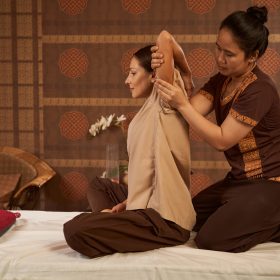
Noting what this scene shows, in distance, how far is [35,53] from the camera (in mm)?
3820

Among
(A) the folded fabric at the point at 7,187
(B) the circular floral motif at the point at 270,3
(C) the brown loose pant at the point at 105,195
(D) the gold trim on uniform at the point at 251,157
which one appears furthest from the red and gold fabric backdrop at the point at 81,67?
(D) the gold trim on uniform at the point at 251,157

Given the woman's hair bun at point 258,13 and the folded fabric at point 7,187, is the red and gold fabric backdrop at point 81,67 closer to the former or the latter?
the folded fabric at point 7,187

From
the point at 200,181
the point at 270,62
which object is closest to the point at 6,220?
the point at 200,181

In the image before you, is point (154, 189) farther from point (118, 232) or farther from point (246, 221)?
point (246, 221)

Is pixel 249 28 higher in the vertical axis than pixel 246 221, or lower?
higher

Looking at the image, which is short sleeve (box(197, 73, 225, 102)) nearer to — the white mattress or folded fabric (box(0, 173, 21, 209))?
the white mattress

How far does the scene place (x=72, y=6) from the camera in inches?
148

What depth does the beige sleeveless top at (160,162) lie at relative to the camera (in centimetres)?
179

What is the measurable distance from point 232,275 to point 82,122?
2498mm

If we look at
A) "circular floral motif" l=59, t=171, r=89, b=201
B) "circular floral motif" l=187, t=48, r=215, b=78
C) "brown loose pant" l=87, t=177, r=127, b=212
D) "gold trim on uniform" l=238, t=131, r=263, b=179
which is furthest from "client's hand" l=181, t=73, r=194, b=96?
"circular floral motif" l=59, t=171, r=89, b=201

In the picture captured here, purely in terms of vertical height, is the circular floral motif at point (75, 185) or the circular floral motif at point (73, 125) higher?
the circular floral motif at point (73, 125)

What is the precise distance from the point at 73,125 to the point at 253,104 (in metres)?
2.32

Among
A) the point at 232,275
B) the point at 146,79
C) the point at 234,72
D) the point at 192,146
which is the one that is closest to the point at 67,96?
the point at 192,146

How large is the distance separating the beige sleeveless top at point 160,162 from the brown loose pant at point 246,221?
0.13m
